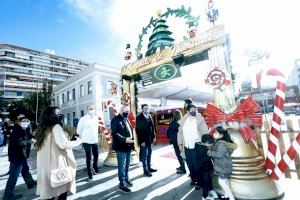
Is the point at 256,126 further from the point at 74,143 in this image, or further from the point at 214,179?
the point at 74,143

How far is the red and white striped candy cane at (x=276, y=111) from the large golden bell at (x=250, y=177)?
180mm

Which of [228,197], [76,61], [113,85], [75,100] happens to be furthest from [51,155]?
[76,61]

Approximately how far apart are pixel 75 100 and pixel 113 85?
20893 millimetres

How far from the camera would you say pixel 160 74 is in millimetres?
7539

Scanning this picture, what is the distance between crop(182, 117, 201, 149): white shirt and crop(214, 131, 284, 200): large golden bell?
2.62ft

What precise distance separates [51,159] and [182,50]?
→ 4772 millimetres

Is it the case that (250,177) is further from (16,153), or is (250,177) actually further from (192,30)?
(16,153)

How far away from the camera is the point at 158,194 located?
4957 millimetres

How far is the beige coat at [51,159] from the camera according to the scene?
339 centimetres

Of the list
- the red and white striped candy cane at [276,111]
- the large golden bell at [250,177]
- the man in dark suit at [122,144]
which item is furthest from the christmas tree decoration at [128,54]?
the large golden bell at [250,177]

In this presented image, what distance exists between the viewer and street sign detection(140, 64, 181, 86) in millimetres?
7166

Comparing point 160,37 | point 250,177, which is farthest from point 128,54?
point 250,177

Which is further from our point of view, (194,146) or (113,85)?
(113,85)

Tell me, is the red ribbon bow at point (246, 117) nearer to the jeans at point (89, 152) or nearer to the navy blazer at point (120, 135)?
the navy blazer at point (120, 135)
